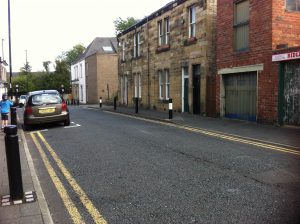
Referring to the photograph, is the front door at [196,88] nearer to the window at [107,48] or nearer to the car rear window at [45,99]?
the car rear window at [45,99]

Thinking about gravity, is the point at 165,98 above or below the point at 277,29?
below

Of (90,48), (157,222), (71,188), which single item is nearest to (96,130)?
(71,188)

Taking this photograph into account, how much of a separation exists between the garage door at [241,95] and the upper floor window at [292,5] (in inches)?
114

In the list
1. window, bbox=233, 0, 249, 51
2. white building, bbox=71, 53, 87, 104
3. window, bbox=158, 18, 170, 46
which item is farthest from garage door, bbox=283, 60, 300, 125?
white building, bbox=71, 53, 87, 104

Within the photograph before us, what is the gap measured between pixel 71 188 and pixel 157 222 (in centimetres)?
218

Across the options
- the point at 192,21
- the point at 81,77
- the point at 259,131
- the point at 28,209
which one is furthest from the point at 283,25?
the point at 81,77

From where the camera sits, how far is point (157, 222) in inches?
181

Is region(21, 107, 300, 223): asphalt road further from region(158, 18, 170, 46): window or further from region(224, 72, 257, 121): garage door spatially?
region(158, 18, 170, 46): window

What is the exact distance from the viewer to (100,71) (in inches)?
1880

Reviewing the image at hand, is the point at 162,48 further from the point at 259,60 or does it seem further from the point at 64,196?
the point at 64,196

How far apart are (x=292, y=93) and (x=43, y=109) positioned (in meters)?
9.77

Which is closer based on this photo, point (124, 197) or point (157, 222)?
point (157, 222)

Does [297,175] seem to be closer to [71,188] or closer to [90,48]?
[71,188]

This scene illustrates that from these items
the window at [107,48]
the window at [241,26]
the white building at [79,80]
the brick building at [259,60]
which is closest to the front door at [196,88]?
the brick building at [259,60]
